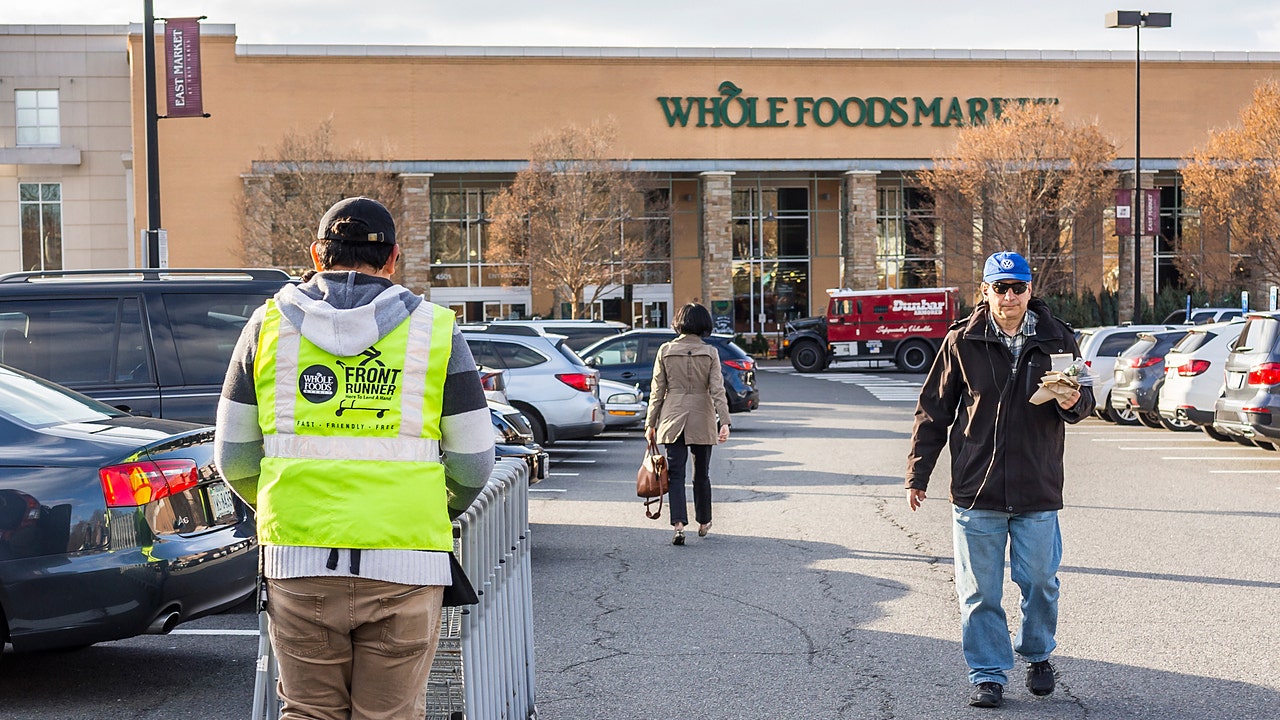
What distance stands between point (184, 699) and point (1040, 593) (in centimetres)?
373

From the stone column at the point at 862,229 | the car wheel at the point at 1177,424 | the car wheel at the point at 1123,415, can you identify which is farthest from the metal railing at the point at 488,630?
the stone column at the point at 862,229

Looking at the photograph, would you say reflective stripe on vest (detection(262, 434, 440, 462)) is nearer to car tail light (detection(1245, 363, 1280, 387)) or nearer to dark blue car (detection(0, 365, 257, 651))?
dark blue car (detection(0, 365, 257, 651))

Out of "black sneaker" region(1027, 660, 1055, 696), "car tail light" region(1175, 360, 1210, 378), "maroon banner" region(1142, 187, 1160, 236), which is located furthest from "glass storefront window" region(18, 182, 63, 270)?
"black sneaker" region(1027, 660, 1055, 696)

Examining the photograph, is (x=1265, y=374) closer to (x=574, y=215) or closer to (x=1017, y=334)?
(x=1017, y=334)

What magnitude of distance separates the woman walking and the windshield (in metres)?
4.50

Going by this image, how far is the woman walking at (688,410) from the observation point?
398 inches

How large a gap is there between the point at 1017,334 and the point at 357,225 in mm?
3297

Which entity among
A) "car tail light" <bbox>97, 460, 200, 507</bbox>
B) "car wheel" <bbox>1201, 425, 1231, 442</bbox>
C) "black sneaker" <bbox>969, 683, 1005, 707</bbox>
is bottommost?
"car wheel" <bbox>1201, 425, 1231, 442</bbox>

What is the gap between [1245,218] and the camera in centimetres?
3869

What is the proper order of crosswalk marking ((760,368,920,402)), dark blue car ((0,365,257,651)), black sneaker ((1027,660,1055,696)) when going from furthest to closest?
crosswalk marking ((760,368,920,402))
black sneaker ((1027,660,1055,696))
dark blue car ((0,365,257,651))

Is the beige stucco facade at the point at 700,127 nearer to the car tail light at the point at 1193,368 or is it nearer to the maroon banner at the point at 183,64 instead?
the maroon banner at the point at 183,64

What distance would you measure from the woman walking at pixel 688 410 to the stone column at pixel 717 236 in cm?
4107

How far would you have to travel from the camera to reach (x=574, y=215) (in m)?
44.8

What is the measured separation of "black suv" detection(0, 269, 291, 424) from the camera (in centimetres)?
787
